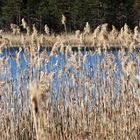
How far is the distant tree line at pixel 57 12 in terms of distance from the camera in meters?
33.1

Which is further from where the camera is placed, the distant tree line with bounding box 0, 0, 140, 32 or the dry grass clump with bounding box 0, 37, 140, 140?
the distant tree line with bounding box 0, 0, 140, 32

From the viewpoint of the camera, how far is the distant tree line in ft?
108

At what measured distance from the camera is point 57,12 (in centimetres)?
3319

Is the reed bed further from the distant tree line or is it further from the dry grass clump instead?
the distant tree line

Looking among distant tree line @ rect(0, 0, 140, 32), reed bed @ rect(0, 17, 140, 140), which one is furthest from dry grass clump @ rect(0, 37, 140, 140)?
distant tree line @ rect(0, 0, 140, 32)

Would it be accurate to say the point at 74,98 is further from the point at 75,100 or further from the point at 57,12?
the point at 57,12

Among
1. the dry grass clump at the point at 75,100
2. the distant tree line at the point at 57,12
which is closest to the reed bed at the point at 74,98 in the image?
the dry grass clump at the point at 75,100

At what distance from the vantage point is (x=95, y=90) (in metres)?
5.14

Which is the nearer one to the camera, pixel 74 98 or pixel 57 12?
pixel 74 98

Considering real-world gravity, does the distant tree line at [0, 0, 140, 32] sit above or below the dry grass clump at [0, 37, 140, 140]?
below

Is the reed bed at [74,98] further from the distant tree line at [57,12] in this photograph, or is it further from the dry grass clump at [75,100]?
the distant tree line at [57,12]

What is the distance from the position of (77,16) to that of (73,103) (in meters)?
28.3

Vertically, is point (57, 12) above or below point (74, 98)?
below

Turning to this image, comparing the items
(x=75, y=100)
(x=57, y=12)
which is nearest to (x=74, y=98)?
(x=75, y=100)
